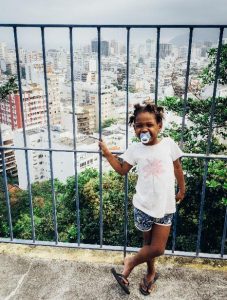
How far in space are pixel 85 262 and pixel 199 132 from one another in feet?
25.0

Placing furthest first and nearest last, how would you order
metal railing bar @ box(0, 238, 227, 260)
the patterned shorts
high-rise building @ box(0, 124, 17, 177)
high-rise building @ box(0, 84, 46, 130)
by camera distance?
high-rise building @ box(0, 124, 17, 177) < high-rise building @ box(0, 84, 46, 130) < metal railing bar @ box(0, 238, 227, 260) < the patterned shorts

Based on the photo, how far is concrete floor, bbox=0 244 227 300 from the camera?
2.48 metres

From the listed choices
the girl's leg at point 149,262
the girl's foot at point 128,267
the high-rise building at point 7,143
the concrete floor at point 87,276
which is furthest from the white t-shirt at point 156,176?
the high-rise building at point 7,143

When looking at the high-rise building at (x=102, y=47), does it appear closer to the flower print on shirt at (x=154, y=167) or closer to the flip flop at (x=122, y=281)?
the flower print on shirt at (x=154, y=167)

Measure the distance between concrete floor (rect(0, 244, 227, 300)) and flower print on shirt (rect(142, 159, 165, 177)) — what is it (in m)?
0.99

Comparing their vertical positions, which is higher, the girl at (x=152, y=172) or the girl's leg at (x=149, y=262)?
the girl at (x=152, y=172)

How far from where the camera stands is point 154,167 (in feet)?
7.14

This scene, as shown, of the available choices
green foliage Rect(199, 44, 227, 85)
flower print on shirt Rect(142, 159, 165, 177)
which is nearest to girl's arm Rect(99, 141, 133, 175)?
flower print on shirt Rect(142, 159, 165, 177)

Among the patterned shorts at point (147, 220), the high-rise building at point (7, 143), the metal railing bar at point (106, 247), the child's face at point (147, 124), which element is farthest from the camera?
the high-rise building at point (7, 143)

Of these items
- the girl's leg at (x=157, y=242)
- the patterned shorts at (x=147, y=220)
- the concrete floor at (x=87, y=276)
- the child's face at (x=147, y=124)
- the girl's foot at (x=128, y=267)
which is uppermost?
the child's face at (x=147, y=124)

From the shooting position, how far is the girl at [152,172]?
2141 mm

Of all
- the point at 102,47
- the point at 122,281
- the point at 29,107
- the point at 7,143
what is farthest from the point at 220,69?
the point at 7,143

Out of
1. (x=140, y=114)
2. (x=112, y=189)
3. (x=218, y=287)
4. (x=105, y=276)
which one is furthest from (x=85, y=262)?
(x=112, y=189)

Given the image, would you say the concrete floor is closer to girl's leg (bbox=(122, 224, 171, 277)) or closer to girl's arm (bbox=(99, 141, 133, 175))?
girl's leg (bbox=(122, 224, 171, 277))
